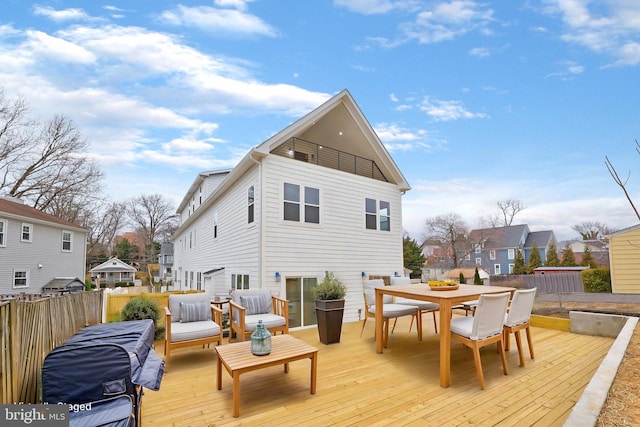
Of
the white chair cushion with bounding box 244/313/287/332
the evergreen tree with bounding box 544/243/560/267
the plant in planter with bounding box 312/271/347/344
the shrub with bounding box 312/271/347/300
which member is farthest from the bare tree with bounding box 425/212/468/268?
the white chair cushion with bounding box 244/313/287/332

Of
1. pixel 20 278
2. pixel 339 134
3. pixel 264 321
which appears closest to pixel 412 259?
pixel 339 134

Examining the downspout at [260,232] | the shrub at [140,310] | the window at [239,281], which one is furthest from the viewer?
the window at [239,281]

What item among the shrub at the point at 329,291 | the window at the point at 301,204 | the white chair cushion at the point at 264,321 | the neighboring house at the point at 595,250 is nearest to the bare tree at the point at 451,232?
the neighboring house at the point at 595,250

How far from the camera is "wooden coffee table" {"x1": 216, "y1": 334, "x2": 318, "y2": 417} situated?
9.70 ft

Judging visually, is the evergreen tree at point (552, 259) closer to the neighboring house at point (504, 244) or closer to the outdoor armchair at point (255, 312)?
the neighboring house at point (504, 244)

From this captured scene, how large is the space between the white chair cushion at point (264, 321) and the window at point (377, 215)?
418 centimetres

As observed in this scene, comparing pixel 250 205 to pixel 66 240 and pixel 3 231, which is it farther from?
pixel 66 240

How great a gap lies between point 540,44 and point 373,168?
490cm

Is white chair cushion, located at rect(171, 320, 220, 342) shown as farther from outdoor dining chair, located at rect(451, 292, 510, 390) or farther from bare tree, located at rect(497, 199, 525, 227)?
bare tree, located at rect(497, 199, 525, 227)

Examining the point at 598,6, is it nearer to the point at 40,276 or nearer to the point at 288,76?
the point at 288,76

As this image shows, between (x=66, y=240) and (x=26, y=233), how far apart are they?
2.41 metres

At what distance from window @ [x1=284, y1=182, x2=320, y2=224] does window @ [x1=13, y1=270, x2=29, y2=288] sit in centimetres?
1406

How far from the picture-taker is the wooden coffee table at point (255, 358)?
9.70 feet

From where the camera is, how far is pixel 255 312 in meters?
5.50
